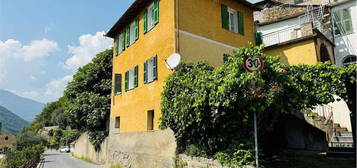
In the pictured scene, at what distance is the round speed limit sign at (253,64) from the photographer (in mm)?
5895

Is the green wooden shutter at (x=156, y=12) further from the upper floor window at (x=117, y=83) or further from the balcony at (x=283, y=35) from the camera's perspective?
the balcony at (x=283, y=35)

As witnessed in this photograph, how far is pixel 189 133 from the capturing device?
7863 mm

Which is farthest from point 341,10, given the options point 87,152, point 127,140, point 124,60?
point 87,152

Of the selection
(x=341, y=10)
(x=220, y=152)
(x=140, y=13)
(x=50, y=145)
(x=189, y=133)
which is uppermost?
(x=341, y=10)

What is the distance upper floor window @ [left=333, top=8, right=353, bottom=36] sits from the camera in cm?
1622

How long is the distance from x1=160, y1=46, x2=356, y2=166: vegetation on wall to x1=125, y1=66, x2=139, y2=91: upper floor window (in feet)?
20.7

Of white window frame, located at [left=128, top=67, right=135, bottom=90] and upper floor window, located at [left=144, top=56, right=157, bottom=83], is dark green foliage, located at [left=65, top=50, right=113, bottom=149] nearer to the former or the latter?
white window frame, located at [left=128, top=67, right=135, bottom=90]

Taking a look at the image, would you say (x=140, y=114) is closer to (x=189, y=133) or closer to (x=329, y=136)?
(x=189, y=133)

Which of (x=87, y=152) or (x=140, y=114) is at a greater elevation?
(x=140, y=114)

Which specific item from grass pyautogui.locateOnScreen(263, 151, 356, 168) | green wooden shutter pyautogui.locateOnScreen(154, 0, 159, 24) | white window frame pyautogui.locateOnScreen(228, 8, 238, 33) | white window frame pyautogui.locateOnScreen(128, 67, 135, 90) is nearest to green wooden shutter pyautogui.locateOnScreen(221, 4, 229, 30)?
white window frame pyautogui.locateOnScreen(228, 8, 238, 33)

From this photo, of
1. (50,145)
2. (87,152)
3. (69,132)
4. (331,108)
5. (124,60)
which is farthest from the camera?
(50,145)

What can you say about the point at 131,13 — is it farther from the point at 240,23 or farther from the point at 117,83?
the point at 240,23

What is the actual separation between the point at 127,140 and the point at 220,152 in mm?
6837

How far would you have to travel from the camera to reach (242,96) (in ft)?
20.5
